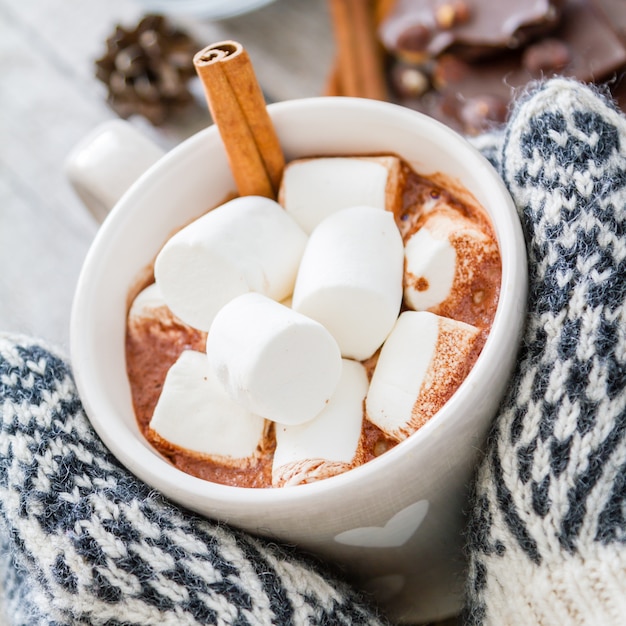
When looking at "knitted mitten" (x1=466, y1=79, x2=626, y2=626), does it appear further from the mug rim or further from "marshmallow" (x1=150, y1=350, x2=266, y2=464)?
"marshmallow" (x1=150, y1=350, x2=266, y2=464)

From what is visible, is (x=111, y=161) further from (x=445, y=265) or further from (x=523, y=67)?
(x=523, y=67)

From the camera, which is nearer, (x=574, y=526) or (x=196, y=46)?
(x=574, y=526)

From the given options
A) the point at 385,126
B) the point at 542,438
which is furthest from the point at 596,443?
the point at 385,126

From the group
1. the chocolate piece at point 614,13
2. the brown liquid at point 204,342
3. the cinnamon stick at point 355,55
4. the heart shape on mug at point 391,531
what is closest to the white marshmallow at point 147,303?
the brown liquid at point 204,342

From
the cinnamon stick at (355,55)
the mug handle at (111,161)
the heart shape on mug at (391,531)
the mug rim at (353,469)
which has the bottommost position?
the heart shape on mug at (391,531)

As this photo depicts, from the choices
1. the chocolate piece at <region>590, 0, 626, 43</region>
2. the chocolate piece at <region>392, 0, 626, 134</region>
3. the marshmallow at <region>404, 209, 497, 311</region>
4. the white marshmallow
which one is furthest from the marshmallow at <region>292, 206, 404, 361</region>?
the chocolate piece at <region>590, 0, 626, 43</region>

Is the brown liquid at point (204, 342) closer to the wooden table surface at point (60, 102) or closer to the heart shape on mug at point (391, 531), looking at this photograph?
the heart shape on mug at point (391, 531)

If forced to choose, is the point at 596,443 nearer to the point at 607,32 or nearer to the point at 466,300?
the point at 466,300
